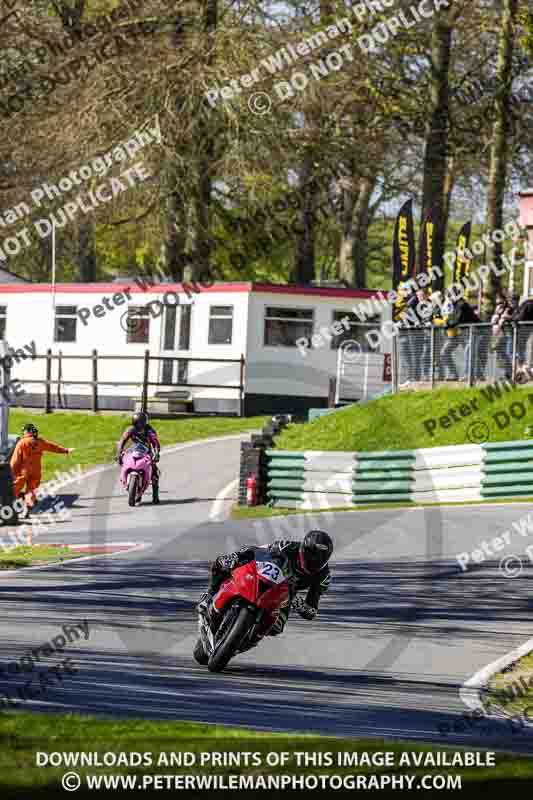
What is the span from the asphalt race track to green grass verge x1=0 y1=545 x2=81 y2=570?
71cm

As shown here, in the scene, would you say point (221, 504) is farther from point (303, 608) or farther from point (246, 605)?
point (246, 605)

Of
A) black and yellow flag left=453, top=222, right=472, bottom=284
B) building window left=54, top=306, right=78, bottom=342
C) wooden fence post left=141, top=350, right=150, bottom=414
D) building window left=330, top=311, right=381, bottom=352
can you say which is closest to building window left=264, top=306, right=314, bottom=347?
building window left=330, top=311, right=381, bottom=352

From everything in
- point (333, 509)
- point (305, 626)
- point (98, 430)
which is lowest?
point (333, 509)

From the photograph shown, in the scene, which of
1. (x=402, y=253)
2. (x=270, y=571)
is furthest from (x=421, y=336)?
(x=270, y=571)

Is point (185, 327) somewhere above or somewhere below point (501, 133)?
below

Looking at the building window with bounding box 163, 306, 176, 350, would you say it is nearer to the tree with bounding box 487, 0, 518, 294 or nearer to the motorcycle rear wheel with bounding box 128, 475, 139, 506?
the tree with bounding box 487, 0, 518, 294

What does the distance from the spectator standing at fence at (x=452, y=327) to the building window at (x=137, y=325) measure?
1323 cm

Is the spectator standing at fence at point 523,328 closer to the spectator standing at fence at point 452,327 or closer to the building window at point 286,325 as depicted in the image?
the spectator standing at fence at point 452,327

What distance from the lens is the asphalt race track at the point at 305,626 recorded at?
865 centimetres

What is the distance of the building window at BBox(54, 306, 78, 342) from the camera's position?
1528 inches

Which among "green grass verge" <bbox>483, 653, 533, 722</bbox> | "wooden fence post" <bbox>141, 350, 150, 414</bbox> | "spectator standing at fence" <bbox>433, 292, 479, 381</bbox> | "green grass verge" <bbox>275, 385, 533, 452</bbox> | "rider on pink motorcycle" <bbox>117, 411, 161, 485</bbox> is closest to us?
"green grass verge" <bbox>483, 653, 533, 722</bbox>

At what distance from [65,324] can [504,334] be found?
1791 centimetres

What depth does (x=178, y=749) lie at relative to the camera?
686cm

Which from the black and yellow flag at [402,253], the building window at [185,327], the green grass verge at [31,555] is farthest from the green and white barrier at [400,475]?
the building window at [185,327]
